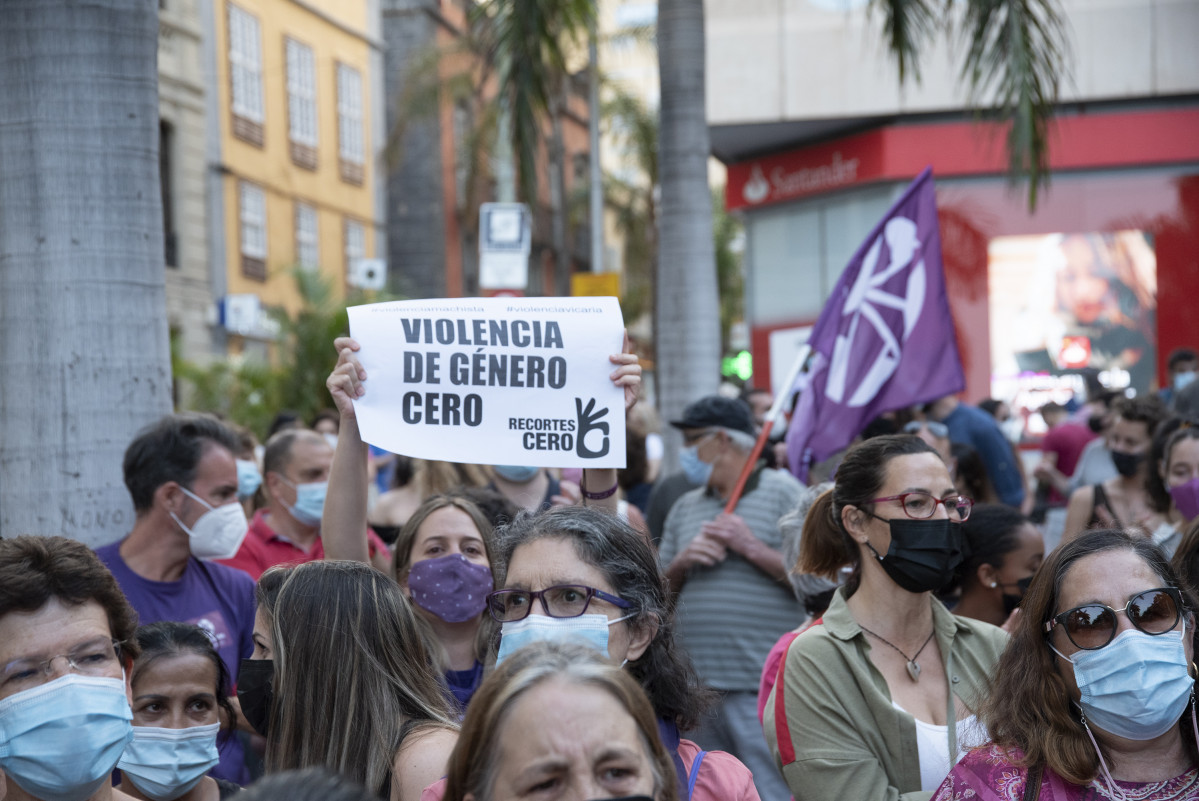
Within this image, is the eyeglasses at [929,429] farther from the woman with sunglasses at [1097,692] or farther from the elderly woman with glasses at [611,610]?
the elderly woman with glasses at [611,610]

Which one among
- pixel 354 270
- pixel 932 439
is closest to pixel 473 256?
pixel 354 270

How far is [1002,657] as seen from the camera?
138 inches

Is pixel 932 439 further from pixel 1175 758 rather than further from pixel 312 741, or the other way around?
pixel 312 741

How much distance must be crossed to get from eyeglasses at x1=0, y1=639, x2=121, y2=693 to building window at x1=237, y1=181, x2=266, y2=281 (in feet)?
87.8

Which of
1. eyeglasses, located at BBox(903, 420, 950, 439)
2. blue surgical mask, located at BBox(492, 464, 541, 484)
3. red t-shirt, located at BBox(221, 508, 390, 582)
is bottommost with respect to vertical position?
red t-shirt, located at BBox(221, 508, 390, 582)

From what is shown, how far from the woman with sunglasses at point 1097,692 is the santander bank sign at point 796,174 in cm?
1622

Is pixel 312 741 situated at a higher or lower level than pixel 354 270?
lower

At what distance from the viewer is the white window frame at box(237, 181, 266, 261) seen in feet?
Answer: 94.9

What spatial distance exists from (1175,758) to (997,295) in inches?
648

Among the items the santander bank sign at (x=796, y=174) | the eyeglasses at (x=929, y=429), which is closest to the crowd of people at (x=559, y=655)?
the eyeglasses at (x=929, y=429)

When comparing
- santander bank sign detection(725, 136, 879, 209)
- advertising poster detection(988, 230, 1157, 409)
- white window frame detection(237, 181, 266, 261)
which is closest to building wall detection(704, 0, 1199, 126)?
santander bank sign detection(725, 136, 879, 209)

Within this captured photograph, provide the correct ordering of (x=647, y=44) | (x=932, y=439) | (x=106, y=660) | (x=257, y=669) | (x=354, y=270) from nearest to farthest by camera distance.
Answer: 1. (x=106, y=660)
2. (x=257, y=669)
3. (x=932, y=439)
4. (x=647, y=44)
5. (x=354, y=270)

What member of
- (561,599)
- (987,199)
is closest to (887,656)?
(561,599)

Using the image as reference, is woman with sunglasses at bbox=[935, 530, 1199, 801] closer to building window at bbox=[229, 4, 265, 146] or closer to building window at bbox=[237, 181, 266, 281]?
building window at bbox=[237, 181, 266, 281]
